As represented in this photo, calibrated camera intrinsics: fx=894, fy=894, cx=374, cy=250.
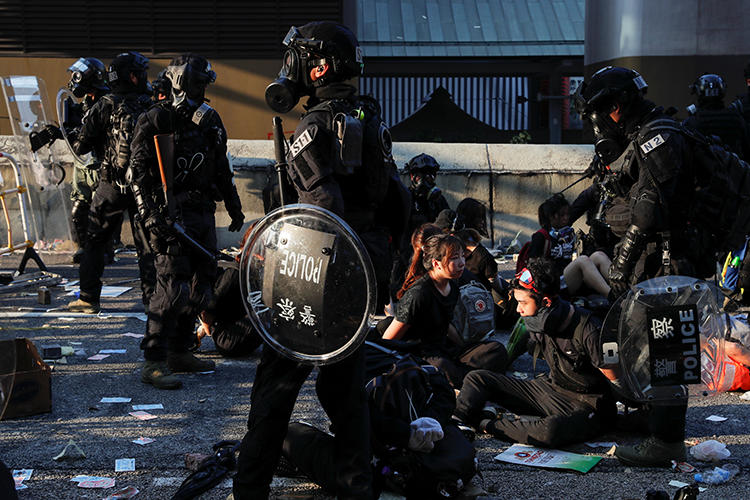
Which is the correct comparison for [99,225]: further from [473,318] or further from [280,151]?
[280,151]

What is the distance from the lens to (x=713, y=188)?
4949mm

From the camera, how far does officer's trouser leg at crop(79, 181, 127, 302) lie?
780 cm

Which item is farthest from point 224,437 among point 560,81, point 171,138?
point 560,81

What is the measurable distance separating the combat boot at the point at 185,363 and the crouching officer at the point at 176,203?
1 centimetres

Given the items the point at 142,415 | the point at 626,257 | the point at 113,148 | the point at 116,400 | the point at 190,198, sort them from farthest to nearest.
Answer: the point at 113,148
the point at 190,198
the point at 116,400
the point at 142,415
the point at 626,257

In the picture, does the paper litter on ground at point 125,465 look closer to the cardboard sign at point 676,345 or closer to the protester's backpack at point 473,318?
the protester's backpack at point 473,318

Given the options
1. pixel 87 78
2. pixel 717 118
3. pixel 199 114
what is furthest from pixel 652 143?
pixel 87 78

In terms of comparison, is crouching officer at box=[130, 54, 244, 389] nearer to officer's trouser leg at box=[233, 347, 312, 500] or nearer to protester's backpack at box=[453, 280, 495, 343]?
protester's backpack at box=[453, 280, 495, 343]

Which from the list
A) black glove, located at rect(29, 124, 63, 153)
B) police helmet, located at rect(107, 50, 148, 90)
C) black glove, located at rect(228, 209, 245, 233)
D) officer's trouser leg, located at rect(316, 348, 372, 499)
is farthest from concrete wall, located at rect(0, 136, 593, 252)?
officer's trouser leg, located at rect(316, 348, 372, 499)

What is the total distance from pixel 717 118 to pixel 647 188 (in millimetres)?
4421

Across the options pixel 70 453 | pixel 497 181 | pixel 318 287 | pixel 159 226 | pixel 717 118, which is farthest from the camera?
pixel 497 181

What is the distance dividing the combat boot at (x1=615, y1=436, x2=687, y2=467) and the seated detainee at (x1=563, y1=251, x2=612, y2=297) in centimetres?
307

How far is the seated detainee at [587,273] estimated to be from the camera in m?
7.64

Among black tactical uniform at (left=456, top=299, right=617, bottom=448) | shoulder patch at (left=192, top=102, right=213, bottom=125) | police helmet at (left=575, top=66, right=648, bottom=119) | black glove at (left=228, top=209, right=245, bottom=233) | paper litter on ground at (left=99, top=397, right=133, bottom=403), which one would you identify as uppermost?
police helmet at (left=575, top=66, right=648, bottom=119)
